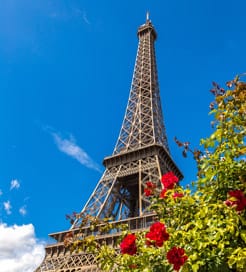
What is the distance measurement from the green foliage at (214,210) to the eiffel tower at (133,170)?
598 inches

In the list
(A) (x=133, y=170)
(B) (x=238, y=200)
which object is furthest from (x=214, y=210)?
(A) (x=133, y=170)

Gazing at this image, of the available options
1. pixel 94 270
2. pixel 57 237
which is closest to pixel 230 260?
pixel 94 270

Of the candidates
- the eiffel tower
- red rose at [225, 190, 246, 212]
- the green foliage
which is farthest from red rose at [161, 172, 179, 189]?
the eiffel tower

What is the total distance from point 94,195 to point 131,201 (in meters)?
5.28

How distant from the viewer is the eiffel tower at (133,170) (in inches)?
970

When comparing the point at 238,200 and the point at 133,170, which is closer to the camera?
the point at 238,200

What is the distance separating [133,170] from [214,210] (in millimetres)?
27001

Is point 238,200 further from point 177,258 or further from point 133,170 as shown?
point 133,170

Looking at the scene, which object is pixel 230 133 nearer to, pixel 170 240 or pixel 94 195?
pixel 170 240

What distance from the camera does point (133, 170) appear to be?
103 feet

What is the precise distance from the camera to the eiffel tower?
2464cm

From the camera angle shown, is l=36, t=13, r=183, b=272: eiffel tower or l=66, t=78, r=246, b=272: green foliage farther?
l=36, t=13, r=183, b=272: eiffel tower

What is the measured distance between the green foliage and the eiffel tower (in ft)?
49.8

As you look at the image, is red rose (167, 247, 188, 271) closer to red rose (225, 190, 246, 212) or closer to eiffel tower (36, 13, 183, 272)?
red rose (225, 190, 246, 212)
